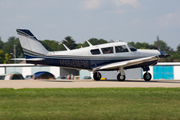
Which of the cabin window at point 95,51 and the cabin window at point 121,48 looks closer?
the cabin window at point 95,51

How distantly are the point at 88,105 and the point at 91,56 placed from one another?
1167cm

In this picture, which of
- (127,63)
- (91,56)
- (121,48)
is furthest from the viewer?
(121,48)

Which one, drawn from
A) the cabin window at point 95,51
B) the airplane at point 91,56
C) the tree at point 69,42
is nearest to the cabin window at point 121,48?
the airplane at point 91,56

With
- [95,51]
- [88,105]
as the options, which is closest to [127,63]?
[95,51]

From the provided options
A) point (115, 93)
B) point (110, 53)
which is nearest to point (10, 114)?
point (115, 93)

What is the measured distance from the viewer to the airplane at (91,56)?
19.7 metres

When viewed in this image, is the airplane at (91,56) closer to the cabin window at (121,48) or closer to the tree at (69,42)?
the cabin window at (121,48)

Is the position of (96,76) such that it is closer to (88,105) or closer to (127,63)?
(127,63)

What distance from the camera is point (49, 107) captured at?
352 inches

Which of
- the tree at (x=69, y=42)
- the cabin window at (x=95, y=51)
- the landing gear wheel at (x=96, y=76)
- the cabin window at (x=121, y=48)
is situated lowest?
the landing gear wheel at (x=96, y=76)

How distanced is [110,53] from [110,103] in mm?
11649

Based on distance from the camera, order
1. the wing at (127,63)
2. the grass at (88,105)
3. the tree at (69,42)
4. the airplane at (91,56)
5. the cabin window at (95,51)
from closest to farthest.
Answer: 1. the grass at (88,105)
2. the airplane at (91,56)
3. the wing at (127,63)
4. the cabin window at (95,51)
5. the tree at (69,42)

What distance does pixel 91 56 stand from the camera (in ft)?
68.1

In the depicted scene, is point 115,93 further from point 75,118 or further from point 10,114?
point 10,114
